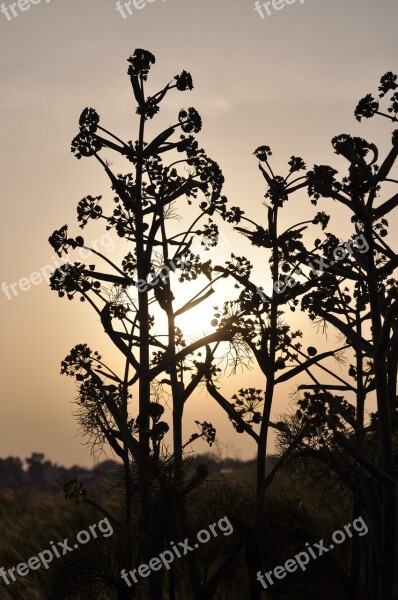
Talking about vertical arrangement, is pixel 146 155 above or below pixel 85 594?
above

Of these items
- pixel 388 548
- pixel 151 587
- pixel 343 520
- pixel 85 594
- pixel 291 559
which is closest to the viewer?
pixel 388 548

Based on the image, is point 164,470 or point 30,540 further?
point 30,540

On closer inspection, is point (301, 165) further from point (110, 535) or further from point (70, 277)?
point (110, 535)

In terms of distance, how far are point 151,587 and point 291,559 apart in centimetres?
404

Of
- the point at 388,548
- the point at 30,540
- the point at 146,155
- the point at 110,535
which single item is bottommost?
the point at 388,548

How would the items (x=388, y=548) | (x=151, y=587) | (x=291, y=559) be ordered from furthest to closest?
1. (x=291, y=559)
2. (x=151, y=587)
3. (x=388, y=548)

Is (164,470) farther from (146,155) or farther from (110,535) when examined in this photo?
(146,155)

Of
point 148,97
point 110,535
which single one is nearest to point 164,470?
point 110,535

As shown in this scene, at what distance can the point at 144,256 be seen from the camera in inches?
661

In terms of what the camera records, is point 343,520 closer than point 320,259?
No

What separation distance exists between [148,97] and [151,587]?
9.88m

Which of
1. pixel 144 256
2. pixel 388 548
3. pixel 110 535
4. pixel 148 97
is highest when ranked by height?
pixel 148 97

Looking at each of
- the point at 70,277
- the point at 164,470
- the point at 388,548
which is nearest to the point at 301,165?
the point at 70,277

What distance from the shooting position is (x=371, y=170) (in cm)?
1366
